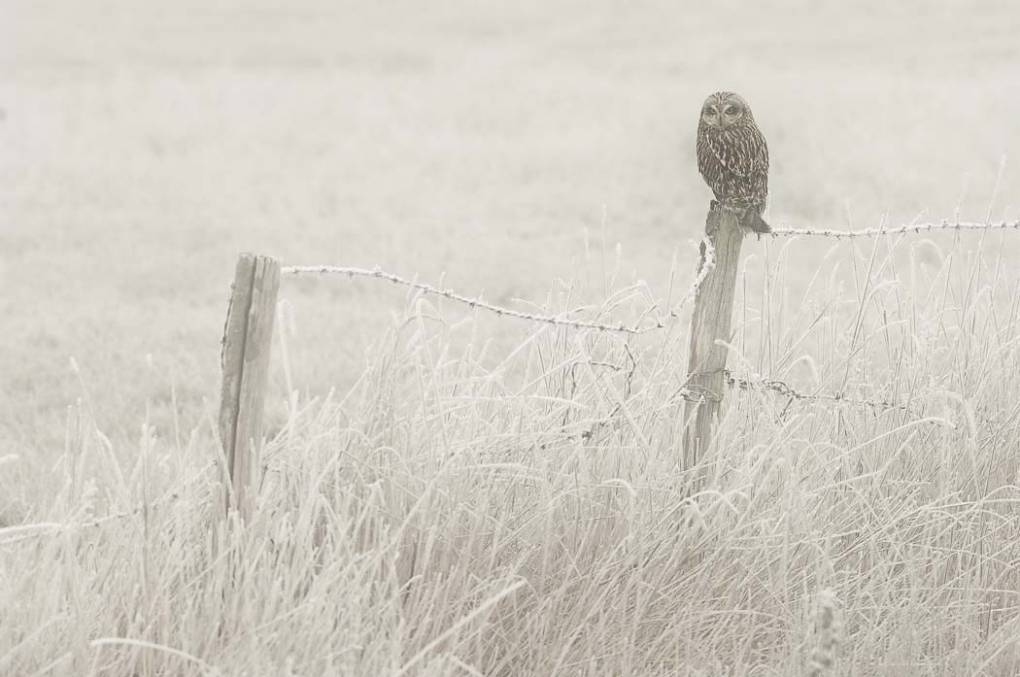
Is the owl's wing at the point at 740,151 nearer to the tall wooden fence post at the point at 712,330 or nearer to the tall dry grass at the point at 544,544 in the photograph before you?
the tall wooden fence post at the point at 712,330

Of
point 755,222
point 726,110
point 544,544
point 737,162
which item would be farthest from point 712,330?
point 544,544

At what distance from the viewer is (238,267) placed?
2.93 metres

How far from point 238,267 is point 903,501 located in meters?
2.20

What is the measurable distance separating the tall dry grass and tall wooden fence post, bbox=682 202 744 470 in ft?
0.35

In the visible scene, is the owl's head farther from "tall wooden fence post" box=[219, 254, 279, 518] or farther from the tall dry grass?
"tall wooden fence post" box=[219, 254, 279, 518]

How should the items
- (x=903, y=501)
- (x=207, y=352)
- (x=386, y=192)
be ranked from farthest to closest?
1. (x=386, y=192)
2. (x=207, y=352)
3. (x=903, y=501)

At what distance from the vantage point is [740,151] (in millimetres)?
3453

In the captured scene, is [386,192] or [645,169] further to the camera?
[645,169]

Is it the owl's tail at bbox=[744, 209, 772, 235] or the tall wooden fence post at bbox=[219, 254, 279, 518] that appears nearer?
the tall wooden fence post at bbox=[219, 254, 279, 518]

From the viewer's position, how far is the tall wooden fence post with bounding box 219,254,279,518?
293 cm

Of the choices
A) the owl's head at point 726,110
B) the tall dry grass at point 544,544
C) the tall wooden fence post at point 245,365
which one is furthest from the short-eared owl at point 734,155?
the tall wooden fence post at point 245,365

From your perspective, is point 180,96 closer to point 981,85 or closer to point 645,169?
point 645,169

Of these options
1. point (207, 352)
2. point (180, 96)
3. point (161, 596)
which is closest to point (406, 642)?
point (161, 596)

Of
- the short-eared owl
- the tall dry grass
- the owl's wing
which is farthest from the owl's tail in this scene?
the tall dry grass
